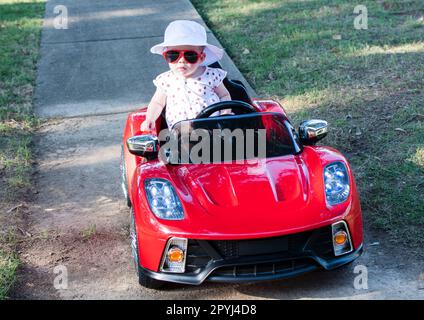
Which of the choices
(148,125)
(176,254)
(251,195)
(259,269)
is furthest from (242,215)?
(148,125)

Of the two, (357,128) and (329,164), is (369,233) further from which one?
(357,128)

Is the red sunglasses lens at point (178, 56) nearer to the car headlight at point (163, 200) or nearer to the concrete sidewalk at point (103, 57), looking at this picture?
the car headlight at point (163, 200)

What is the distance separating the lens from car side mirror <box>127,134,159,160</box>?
4516mm

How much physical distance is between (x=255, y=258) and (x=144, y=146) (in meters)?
1.14

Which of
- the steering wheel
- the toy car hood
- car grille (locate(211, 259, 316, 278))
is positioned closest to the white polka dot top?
the steering wheel

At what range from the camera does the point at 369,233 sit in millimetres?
4852

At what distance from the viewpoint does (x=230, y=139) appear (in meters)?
4.54

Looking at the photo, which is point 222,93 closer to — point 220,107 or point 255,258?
point 220,107

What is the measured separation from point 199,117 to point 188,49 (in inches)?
20.6

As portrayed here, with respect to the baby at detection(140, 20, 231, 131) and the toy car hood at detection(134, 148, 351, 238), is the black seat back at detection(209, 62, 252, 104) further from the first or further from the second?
the toy car hood at detection(134, 148, 351, 238)

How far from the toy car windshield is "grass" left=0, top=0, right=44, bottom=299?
133 cm

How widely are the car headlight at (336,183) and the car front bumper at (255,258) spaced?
0.77 ft

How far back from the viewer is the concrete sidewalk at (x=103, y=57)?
7.76 metres

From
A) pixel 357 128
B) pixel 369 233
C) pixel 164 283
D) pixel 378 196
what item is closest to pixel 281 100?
pixel 357 128
